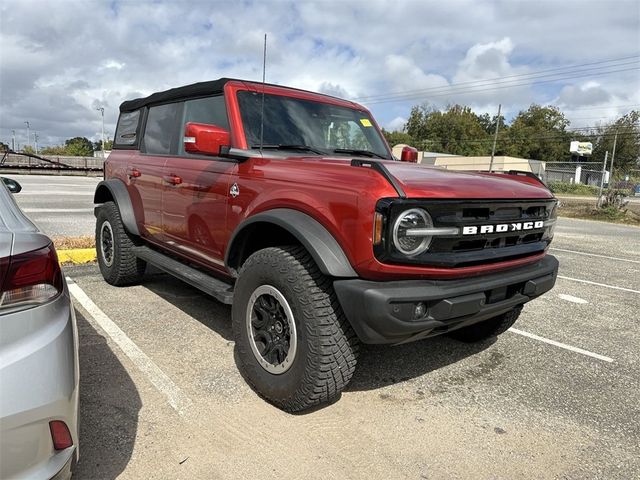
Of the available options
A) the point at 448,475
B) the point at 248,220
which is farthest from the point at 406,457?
the point at 248,220

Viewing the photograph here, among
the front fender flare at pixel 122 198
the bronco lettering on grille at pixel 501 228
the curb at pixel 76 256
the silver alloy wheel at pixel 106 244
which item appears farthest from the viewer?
the curb at pixel 76 256

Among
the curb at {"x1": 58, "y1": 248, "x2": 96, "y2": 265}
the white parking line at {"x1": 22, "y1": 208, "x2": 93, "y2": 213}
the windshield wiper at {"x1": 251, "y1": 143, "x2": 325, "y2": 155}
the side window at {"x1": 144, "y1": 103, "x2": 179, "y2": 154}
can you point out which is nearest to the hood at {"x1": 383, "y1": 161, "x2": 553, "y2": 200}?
the windshield wiper at {"x1": 251, "y1": 143, "x2": 325, "y2": 155}

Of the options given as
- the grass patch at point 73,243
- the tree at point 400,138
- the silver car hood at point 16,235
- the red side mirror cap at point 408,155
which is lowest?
the grass patch at point 73,243

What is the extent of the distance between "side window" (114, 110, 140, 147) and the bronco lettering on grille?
3.63 meters

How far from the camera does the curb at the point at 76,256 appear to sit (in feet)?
19.7

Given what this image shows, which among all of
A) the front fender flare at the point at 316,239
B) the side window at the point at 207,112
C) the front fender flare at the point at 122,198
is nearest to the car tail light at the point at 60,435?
the front fender flare at the point at 316,239

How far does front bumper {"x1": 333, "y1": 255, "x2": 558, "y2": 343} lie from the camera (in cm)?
231

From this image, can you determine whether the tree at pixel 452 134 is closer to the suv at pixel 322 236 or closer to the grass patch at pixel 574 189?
the grass patch at pixel 574 189

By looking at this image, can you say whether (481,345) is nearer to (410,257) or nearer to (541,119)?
(410,257)

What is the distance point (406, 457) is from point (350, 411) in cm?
49

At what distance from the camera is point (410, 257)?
2.39 metres

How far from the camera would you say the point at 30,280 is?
1.70 meters

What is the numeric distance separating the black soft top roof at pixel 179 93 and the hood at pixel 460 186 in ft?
5.39

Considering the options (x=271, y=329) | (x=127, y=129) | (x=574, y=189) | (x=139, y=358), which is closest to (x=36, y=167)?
(x=127, y=129)
